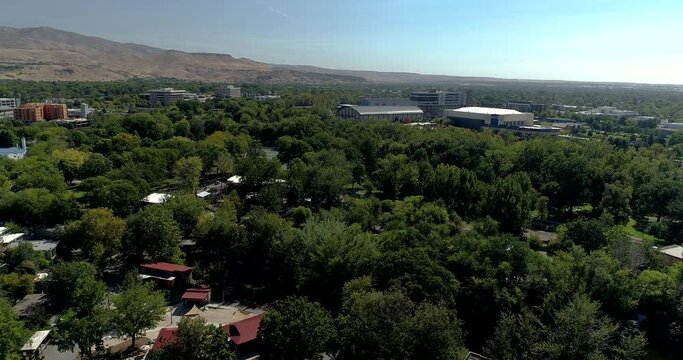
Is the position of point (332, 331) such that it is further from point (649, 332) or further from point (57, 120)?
point (57, 120)

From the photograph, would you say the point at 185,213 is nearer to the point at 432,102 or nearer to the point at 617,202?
the point at 617,202

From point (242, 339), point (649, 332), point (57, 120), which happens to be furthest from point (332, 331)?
point (57, 120)

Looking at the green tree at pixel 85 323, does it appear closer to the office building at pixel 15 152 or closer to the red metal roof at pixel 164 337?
the red metal roof at pixel 164 337

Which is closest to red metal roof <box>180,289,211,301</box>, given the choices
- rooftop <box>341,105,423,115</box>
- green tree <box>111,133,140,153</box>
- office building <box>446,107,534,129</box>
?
green tree <box>111,133,140,153</box>

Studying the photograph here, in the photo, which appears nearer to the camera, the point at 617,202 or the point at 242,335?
the point at 242,335

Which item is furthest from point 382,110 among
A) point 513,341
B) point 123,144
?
point 513,341

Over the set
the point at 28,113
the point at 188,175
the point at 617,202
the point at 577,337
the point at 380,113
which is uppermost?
the point at 380,113

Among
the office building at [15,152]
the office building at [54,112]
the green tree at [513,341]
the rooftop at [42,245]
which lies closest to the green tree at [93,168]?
the office building at [15,152]
